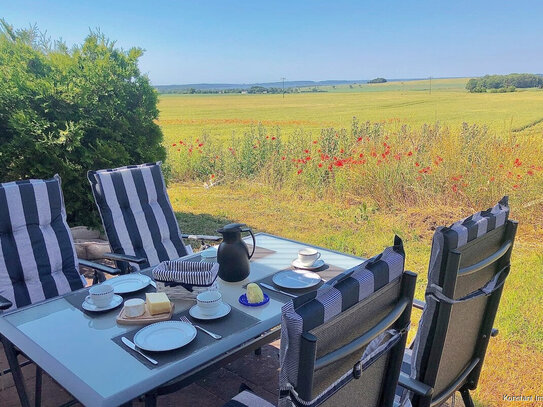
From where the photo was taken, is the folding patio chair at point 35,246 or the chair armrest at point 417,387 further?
the folding patio chair at point 35,246

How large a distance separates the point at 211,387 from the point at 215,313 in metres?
0.92

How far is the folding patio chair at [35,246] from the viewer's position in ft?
7.79

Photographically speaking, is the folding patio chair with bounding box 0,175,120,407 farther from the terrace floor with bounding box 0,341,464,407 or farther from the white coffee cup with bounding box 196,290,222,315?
the white coffee cup with bounding box 196,290,222,315

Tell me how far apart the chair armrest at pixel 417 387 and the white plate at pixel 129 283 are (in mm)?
1183

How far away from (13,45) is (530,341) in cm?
516

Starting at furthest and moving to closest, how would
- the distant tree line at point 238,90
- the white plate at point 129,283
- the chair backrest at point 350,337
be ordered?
the distant tree line at point 238,90
the white plate at point 129,283
the chair backrest at point 350,337

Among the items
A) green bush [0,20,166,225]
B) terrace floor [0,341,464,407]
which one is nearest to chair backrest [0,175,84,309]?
terrace floor [0,341,464,407]

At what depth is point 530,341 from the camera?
9.04 ft

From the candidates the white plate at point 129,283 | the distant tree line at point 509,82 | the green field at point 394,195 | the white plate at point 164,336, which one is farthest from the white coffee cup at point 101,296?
the distant tree line at point 509,82

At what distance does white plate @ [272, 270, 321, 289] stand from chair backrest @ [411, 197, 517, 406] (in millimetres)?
656

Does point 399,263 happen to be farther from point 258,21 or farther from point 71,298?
point 258,21

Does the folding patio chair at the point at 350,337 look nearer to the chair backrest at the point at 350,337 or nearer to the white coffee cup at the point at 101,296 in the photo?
the chair backrest at the point at 350,337

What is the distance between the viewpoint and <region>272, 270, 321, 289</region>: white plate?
1973 mm

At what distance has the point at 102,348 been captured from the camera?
4.81 ft
